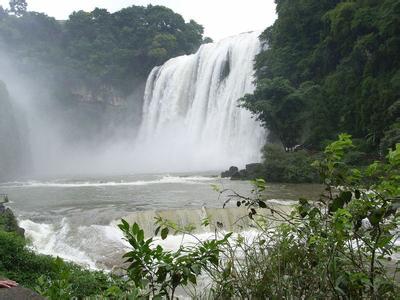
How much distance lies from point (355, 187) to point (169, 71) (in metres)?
34.3

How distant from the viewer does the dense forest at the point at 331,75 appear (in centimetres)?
1925

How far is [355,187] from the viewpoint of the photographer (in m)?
2.23

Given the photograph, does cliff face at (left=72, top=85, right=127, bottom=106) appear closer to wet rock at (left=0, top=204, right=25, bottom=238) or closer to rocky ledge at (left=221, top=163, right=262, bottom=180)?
rocky ledge at (left=221, top=163, right=262, bottom=180)

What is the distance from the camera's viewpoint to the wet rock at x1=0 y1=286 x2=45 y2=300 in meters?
2.11

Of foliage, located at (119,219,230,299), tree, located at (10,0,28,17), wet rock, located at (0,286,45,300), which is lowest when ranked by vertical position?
wet rock, located at (0,286,45,300)

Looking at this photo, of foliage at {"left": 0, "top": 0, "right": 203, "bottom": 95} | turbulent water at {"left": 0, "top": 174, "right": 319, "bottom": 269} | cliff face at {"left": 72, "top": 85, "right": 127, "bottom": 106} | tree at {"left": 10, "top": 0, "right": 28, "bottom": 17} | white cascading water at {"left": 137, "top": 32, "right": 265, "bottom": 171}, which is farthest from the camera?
tree at {"left": 10, "top": 0, "right": 28, "bottom": 17}

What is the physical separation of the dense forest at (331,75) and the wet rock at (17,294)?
15.9 m

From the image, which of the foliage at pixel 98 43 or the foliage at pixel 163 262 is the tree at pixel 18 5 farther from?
the foliage at pixel 163 262

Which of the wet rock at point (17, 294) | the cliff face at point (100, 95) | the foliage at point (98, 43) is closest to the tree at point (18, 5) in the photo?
the foliage at point (98, 43)

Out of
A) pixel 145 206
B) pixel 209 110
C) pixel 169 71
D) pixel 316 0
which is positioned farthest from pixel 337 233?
pixel 169 71

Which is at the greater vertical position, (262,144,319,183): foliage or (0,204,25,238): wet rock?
(262,144,319,183): foliage

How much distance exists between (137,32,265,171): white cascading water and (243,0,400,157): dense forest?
2066 millimetres

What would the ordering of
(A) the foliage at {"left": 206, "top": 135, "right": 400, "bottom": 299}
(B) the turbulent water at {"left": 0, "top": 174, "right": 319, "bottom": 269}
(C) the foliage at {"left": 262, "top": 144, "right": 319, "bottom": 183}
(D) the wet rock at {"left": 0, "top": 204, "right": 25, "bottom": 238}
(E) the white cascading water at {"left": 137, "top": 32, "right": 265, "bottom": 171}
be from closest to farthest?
1. (A) the foliage at {"left": 206, "top": 135, "right": 400, "bottom": 299}
2. (D) the wet rock at {"left": 0, "top": 204, "right": 25, "bottom": 238}
3. (B) the turbulent water at {"left": 0, "top": 174, "right": 319, "bottom": 269}
4. (C) the foliage at {"left": 262, "top": 144, "right": 319, "bottom": 183}
5. (E) the white cascading water at {"left": 137, "top": 32, "right": 265, "bottom": 171}

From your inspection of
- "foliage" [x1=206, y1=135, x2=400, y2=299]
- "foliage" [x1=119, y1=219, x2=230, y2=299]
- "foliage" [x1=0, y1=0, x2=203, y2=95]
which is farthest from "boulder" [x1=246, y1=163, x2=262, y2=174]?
"foliage" [x1=0, y1=0, x2=203, y2=95]
